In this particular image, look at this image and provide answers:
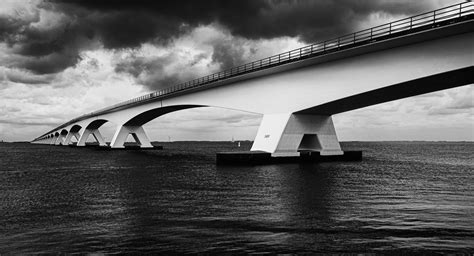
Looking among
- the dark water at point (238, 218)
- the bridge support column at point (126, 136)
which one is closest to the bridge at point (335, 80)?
the dark water at point (238, 218)

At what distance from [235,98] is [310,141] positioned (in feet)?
33.3

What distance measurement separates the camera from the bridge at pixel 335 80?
23.1 m

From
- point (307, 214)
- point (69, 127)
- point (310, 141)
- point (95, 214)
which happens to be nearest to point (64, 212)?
point (95, 214)

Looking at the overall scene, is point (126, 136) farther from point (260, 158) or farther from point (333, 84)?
point (333, 84)

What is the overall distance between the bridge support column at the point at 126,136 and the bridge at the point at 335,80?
31.6 metres

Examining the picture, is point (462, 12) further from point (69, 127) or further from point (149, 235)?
point (69, 127)

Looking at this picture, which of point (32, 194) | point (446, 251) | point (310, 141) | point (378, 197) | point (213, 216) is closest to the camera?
point (446, 251)

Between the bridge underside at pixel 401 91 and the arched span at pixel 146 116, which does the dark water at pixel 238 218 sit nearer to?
the bridge underside at pixel 401 91

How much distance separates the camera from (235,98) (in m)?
43.3

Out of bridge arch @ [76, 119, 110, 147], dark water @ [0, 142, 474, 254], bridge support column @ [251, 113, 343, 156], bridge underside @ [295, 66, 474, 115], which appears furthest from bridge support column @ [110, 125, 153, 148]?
dark water @ [0, 142, 474, 254]

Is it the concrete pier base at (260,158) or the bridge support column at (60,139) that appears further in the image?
the bridge support column at (60,139)

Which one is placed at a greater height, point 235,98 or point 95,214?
point 235,98

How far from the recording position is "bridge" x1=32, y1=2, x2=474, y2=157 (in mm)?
23125

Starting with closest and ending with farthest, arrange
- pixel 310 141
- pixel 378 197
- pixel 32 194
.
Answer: pixel 378 197 → pixel 32 194 → pixel 310 141
